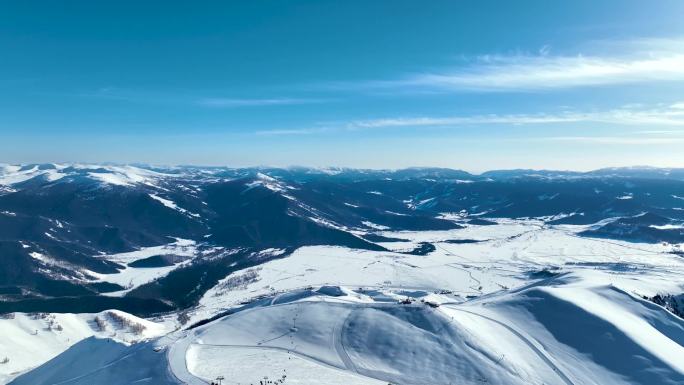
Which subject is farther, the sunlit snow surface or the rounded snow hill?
the sunlit snow surface

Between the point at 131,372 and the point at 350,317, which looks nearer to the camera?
the point at 131,372

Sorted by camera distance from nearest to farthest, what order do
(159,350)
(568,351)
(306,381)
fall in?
(306,381) → (159,350) → (568,351)

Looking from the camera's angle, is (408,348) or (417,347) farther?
(417,347)

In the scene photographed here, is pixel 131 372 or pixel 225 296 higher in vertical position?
pixel 131 372

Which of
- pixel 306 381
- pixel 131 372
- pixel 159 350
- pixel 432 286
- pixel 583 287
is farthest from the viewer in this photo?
pixel 432 286

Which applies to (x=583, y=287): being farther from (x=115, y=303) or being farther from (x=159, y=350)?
(x=115, y=303)

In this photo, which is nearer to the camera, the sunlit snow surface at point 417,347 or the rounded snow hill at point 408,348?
the rounded snow hill at point 408,348

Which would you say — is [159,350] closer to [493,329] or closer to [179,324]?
[493,329]

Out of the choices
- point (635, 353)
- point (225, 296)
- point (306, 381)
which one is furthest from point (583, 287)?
point (225, 296)

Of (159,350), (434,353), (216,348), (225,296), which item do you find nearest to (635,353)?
(434,353)

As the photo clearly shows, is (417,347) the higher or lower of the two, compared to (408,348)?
higher
